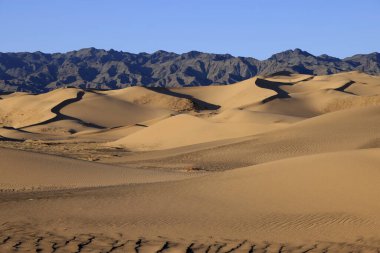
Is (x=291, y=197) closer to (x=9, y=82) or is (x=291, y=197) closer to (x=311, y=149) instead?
(x=311, y=149)

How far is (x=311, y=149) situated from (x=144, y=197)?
12.8 meters

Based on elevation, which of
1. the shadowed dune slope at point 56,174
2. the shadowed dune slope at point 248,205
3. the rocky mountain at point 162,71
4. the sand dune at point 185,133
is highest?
the rocky mountain at point 162,71

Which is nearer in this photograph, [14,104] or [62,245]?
[62,245]

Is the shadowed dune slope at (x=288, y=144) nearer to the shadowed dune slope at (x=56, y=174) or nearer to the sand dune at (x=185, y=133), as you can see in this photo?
the shadowed dune slope at (x=56, y=174)

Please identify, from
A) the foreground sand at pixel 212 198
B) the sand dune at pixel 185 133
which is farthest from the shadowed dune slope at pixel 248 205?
the sand dune at pixel 185 133

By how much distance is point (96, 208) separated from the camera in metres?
10.5

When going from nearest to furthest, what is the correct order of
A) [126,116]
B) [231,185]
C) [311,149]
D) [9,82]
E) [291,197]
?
1. [291,197]
2. [231,185]
3. [311,149]
4. [126,116]
5. [9,82]

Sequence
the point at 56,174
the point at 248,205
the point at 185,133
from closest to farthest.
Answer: the point at 248,205, the point at 56,174, the point at 185,133

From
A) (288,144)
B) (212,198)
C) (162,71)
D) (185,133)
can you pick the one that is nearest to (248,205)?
(212,198)

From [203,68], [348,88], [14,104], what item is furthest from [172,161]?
[203,68]

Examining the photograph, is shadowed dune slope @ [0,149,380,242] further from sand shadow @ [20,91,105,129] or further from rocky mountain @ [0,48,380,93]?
rocky mountain @ [0,48,380,93]

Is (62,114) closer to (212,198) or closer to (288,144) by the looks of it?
(288,144)

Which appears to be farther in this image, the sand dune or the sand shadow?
the sand shadow

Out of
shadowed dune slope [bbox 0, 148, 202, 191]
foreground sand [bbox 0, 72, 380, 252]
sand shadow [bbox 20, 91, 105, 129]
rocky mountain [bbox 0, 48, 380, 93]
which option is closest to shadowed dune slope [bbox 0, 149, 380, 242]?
foreground sand [bbox 0, 72, 380, 252]
